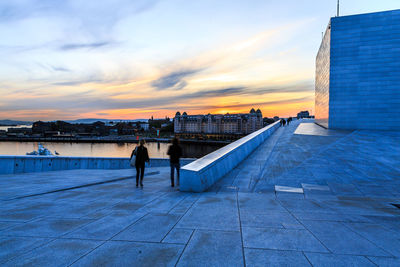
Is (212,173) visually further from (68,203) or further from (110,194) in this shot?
(68,203)

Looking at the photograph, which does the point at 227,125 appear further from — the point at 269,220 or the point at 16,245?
the point at 16,245

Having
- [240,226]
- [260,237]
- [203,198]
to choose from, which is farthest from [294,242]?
[203,198]

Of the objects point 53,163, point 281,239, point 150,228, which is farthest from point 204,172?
point 53,163

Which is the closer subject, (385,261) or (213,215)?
(385,261)

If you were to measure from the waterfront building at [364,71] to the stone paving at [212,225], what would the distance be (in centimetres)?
1941

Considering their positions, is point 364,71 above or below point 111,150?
above

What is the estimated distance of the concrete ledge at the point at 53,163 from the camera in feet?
51.3

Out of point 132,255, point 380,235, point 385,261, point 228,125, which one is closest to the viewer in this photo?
point 385,261

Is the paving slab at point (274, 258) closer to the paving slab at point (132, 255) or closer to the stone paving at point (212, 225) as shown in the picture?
the stone paving at point (212, 225)

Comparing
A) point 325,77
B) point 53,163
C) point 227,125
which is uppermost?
point 325,77

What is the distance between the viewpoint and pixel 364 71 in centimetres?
2369

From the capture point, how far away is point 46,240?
361 centimetres

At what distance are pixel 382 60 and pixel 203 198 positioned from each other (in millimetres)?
26645

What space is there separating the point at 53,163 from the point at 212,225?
58.5 feet
